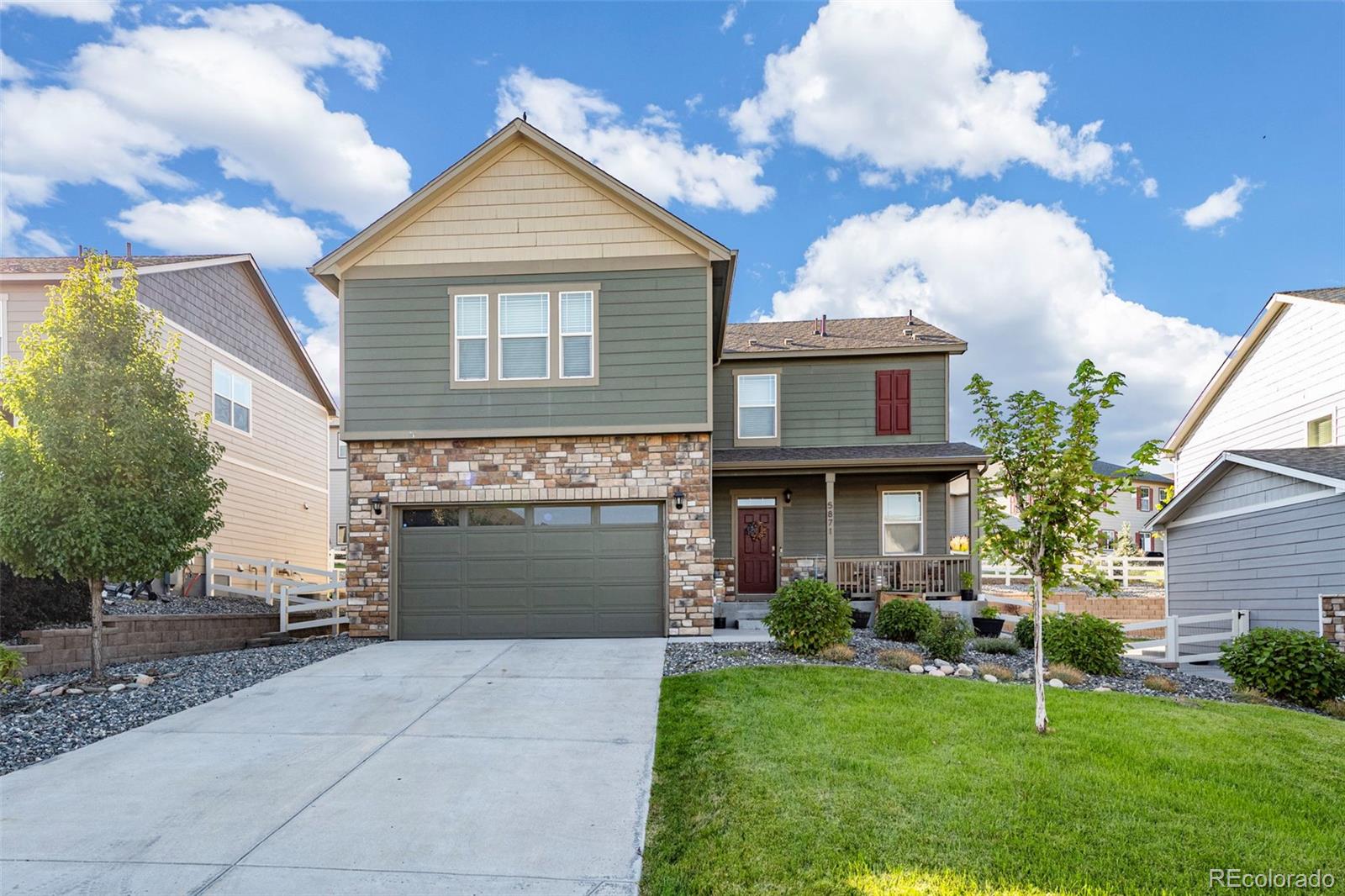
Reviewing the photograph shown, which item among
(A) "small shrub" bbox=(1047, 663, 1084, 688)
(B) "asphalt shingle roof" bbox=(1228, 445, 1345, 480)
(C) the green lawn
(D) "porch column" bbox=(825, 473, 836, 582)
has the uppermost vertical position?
(B) "asphalt shingle roof" bbox=(1228, 445, 1345, 480)

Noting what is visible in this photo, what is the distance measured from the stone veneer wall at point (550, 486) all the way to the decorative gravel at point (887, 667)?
1222 millimetres

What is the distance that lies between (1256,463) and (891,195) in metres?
9.54

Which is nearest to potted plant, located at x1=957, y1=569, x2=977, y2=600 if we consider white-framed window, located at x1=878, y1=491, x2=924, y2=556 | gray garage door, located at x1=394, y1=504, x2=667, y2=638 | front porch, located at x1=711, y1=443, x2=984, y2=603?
front porch, located at x1=711, y1=443, x2=984, y2=603

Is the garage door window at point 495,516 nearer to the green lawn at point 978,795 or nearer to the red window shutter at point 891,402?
the green lawn at point 978,795

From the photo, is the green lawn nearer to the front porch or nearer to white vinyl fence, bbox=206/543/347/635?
the front porch

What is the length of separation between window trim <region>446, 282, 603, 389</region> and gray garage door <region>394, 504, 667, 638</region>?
196 centimetres

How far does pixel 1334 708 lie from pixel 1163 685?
1.62 metres

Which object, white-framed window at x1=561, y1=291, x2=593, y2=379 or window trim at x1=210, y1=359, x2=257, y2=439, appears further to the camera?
window trim at x1=210, y1=359, x2=257, y2=439

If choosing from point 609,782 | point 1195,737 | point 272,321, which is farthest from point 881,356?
point 272,321

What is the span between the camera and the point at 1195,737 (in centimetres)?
604

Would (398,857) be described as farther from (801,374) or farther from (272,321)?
(272,321)

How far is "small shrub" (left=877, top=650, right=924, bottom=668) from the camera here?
29.3ft

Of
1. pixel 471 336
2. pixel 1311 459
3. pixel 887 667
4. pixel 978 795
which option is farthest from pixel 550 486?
pixel 1311 459

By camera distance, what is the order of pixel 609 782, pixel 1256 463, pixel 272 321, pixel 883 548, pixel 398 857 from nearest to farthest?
pixel 398 857, pixel 609 782, pixel 1256 463, pixel 883 548, pixel 272 321
